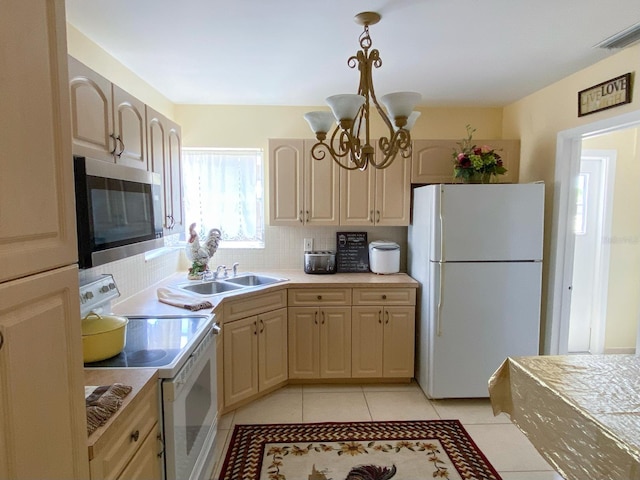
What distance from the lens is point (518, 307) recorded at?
108 inches

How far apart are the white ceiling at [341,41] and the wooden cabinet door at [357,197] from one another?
683 millimetres

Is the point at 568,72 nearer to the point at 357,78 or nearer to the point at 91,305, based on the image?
the point at 357,78

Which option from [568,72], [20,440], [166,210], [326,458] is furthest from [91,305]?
[568,72]

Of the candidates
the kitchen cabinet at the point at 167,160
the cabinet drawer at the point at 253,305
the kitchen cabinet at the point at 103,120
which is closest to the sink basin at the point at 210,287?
the cabinet drawer at the point at 253,305

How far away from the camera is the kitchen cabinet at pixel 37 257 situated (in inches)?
25.8

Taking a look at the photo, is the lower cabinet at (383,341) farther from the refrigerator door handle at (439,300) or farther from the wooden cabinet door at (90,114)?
the wooden cabinet door at (90,114)

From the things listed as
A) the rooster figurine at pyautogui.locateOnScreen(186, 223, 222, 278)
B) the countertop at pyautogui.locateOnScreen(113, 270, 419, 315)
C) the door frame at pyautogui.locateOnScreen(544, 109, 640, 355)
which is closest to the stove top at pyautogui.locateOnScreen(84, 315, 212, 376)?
the countertop at pyautogui.locateOnScreen(113, 270, 419, 315)

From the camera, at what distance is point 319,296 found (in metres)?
2.99

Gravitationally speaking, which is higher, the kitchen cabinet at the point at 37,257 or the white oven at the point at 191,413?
the kitchen cabinet at the point at 37,257

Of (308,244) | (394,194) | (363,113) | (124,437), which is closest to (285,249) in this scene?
(308,244)

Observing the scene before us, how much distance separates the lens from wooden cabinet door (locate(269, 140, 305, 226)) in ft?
10.2

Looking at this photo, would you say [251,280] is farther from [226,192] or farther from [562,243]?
[562,243]

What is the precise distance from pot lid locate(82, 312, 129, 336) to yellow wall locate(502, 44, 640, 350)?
9.58 feet

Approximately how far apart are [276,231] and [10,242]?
2.81 meters
